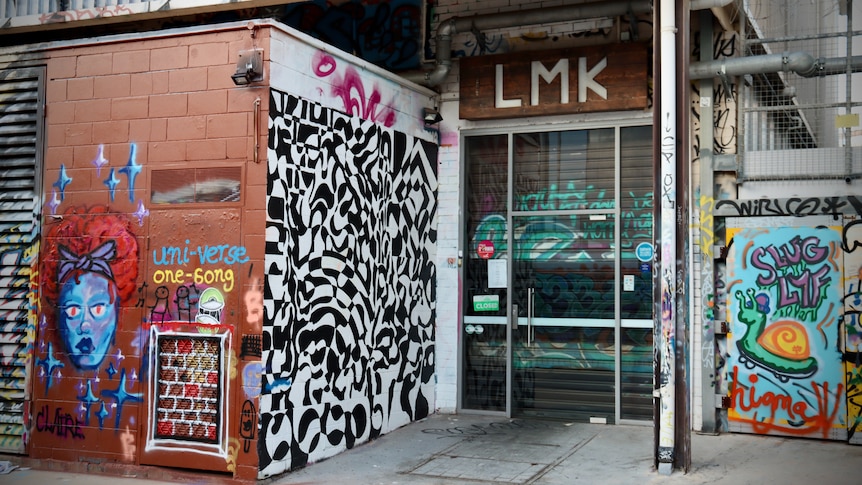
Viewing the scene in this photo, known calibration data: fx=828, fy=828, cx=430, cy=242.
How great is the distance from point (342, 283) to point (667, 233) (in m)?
3.07

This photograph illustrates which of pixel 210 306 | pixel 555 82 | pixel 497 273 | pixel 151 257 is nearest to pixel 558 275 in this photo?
pixel 497 273

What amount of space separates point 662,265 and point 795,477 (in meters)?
2.03

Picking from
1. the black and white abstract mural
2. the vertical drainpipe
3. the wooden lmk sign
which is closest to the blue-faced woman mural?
the black and white abstract mural

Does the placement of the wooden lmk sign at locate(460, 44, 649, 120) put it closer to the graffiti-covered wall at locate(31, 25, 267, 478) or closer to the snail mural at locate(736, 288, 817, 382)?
the snail mural at locate(736, 288, 817, 382)

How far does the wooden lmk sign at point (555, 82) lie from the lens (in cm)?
908

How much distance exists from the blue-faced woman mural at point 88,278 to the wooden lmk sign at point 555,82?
4223 mm

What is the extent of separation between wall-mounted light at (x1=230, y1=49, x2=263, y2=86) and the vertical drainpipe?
344 centimetres

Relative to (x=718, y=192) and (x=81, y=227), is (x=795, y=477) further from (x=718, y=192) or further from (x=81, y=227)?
(x=81, y=227)

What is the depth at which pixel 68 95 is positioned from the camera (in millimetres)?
7887

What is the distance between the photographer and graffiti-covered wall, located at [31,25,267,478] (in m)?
7.04

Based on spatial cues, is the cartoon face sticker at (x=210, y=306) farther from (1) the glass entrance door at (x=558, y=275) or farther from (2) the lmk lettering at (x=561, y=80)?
(2) the lmk lettering at (x=561, y=80)

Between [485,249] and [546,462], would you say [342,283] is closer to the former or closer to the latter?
[485,249]

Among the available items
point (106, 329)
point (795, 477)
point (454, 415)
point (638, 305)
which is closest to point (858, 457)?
point (795, 477)

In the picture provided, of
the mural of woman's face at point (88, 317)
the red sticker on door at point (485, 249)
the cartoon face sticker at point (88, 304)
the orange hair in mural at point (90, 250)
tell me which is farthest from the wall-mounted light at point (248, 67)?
the red sticker on door at point (485, 249)
